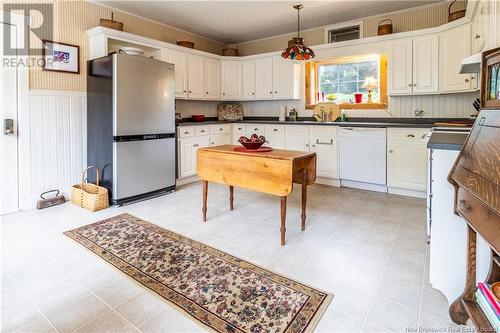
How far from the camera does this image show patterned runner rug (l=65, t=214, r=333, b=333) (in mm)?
1572

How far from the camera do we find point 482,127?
1343 millimetres

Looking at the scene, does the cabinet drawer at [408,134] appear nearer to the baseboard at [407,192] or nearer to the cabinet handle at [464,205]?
the baseboard at [407,192]

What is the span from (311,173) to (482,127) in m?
1.46

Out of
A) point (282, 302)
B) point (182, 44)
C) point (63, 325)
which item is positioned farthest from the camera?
point (182, 44)

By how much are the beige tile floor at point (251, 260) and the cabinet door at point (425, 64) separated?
5.08ft

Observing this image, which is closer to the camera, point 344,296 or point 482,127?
point 482,127

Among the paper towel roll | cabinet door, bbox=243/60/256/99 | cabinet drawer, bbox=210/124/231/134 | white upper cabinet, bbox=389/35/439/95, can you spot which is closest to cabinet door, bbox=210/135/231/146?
cabinet drawer, bbox=210/124/231/134

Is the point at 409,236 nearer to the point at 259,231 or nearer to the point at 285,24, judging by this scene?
the point at 259,231

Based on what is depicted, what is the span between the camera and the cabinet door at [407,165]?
12.3 feet

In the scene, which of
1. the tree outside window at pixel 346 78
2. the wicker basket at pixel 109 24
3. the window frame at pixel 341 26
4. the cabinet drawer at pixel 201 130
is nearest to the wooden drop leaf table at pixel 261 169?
the cabinet drawer at pixel 201 130

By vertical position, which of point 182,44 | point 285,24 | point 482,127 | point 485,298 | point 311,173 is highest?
point 285,24

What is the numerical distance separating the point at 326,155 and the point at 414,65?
164 cm

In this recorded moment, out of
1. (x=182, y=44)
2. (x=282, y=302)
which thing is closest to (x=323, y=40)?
(x=182, y=44)

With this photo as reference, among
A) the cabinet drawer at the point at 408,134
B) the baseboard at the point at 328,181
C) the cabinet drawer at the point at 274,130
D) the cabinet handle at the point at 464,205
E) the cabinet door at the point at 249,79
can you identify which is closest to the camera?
the cabinet handle at the point at 464,205
